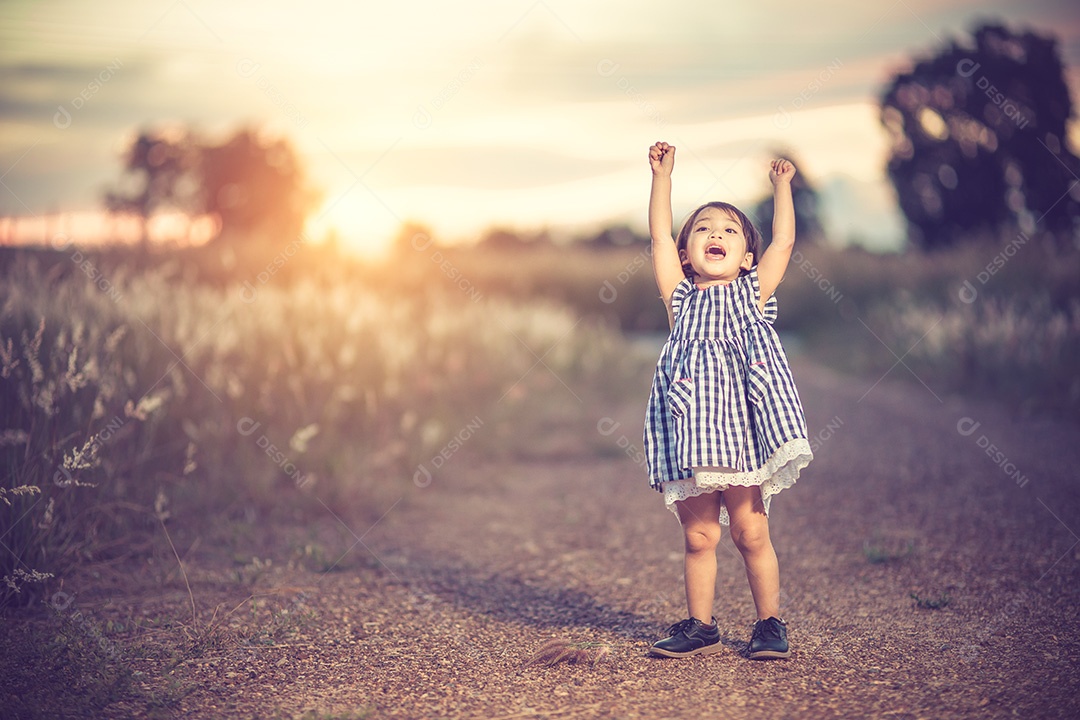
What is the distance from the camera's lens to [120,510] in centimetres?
407

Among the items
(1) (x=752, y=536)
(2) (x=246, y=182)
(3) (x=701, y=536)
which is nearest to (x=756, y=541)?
(1) (x=752, y=536)

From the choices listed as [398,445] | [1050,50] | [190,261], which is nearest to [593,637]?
[398,445]

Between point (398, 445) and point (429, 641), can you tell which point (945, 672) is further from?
point (398, 445)

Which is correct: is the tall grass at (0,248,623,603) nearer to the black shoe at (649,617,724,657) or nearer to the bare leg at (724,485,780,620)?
the black shoe at (649,617,724,657)

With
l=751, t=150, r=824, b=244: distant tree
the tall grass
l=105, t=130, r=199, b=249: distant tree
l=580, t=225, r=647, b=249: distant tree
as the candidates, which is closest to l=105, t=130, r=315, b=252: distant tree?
l=105, t=130, r=199, b=249: distant tree

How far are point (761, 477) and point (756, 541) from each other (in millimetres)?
250

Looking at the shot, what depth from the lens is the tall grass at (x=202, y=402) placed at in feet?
12.0

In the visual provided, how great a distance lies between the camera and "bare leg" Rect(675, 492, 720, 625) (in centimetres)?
280

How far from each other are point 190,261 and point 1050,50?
1720cm

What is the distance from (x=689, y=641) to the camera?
108 inches

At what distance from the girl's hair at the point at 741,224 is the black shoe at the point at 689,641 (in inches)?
48.0

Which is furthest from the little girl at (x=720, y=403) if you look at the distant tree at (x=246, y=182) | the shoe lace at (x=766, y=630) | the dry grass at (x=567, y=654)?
the distant tree at (x=246, y=182)

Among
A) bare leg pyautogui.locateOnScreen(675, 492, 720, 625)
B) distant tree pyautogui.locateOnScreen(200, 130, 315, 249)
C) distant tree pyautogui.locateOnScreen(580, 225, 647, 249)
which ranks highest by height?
distant tree pyautogui.locateOnScreen(200, 130, 315, 249)

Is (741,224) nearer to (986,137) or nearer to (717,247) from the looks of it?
(717,247)
